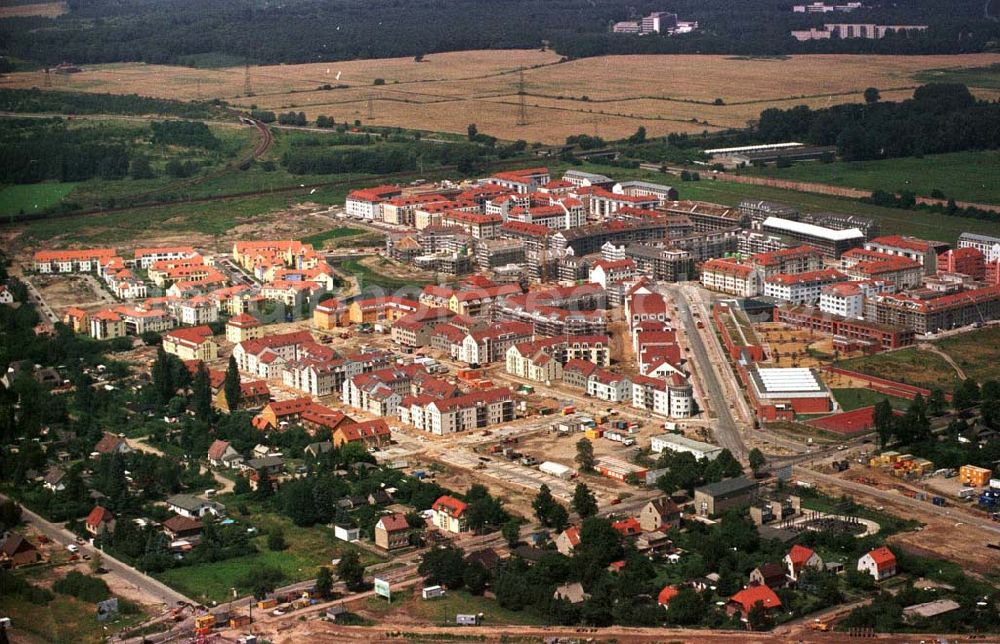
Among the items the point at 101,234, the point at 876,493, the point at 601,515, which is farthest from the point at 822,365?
the point at 101,234

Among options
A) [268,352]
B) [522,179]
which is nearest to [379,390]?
[268,352]

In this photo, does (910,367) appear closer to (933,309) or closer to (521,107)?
(933,309)

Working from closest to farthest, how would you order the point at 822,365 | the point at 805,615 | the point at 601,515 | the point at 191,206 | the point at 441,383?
1. the point at 805,615
2. the point at 601,515
3. the point at 441,383
4. the point at 822,365
5. the point at 191,206

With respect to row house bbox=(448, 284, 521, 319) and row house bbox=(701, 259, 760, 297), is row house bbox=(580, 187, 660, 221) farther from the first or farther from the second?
row house bbox=(448, 284, 521, 319)

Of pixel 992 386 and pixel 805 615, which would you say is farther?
pixel 992 386

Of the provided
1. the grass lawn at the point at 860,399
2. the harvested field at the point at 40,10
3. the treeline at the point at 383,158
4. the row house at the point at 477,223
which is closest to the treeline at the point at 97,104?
the harvested field at the point at 40,10

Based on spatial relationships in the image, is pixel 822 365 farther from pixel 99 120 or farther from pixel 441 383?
pixel 99 120
